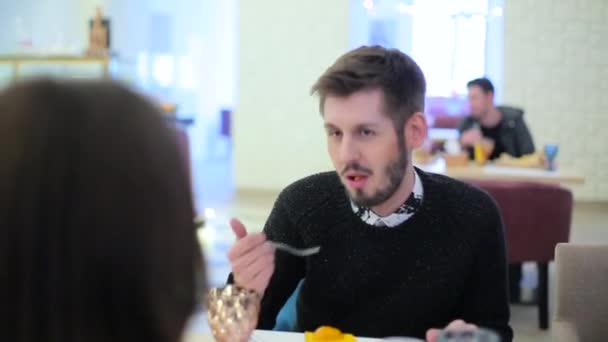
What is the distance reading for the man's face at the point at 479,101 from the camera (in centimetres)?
575

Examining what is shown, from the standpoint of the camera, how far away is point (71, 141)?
560 millimetres

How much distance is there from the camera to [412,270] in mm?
1722

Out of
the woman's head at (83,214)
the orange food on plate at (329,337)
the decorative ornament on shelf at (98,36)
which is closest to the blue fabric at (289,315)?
the orange food on plate at (329,337)

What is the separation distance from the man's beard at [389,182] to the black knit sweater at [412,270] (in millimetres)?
65

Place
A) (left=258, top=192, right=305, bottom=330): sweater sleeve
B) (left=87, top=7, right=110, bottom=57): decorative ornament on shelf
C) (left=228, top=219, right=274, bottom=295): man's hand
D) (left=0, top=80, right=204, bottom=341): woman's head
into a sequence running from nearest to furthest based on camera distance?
(left=0, top=80, right=204, bottom=341): woman's head
(left=228, top=219, right=274, bottom=295): man's hand
(left=258, top=192, right=305, bottom=330): sweater sleeve
(left=87, top=7, right=110, bottom=57): decorative ornament on shelf

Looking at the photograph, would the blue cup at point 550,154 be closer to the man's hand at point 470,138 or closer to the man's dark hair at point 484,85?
the man's hand at point 470,138

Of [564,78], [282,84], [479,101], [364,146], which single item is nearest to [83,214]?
[364,146]

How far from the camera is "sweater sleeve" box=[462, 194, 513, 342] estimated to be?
173 centimetres

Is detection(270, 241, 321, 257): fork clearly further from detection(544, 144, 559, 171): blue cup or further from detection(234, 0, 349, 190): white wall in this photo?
detection(234, 0, 349, 190): white wall

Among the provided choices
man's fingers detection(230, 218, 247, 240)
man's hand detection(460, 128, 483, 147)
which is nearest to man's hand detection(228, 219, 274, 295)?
man's fingers detection(230, 218, 247, 240)

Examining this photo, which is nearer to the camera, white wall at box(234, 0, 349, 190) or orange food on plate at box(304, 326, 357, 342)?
orange food on plate at box(304, 326, 357, 342)

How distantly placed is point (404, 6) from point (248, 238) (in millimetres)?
8211

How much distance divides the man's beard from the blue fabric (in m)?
0.27

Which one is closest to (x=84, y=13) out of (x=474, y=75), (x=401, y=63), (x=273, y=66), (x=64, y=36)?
(x=64, y=36)
